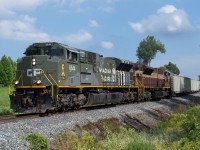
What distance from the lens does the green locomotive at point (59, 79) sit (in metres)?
17.1

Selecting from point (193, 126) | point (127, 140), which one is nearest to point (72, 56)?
point (193, 126)

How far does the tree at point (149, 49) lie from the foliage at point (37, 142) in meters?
108

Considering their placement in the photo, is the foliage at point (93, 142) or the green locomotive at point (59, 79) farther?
the green locomotive at point (59, 79)

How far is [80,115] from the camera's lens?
17.4 metres

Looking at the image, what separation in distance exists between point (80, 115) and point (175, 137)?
561cm

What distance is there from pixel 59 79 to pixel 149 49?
10182cm

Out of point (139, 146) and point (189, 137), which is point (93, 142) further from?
point (189, 137)

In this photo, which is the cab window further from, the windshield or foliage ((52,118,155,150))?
foliage ((52,118,155,150))

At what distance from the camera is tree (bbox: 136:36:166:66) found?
117 meters

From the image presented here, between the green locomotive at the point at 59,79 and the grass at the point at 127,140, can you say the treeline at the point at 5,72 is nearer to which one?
the green locomotive at the point at 59,79

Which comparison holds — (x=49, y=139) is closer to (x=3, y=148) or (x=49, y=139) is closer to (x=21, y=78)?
(x=3, y=148)

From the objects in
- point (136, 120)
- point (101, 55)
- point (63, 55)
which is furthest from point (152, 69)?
point (63, 55)

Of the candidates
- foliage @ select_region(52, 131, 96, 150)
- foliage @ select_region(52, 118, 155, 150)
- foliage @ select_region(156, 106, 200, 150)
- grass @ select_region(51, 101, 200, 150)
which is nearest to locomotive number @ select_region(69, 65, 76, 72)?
grass @ select_region(51, 101, 200, 150)

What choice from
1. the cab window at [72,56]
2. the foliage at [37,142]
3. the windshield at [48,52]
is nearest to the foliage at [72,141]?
the foliage at [37,142]
